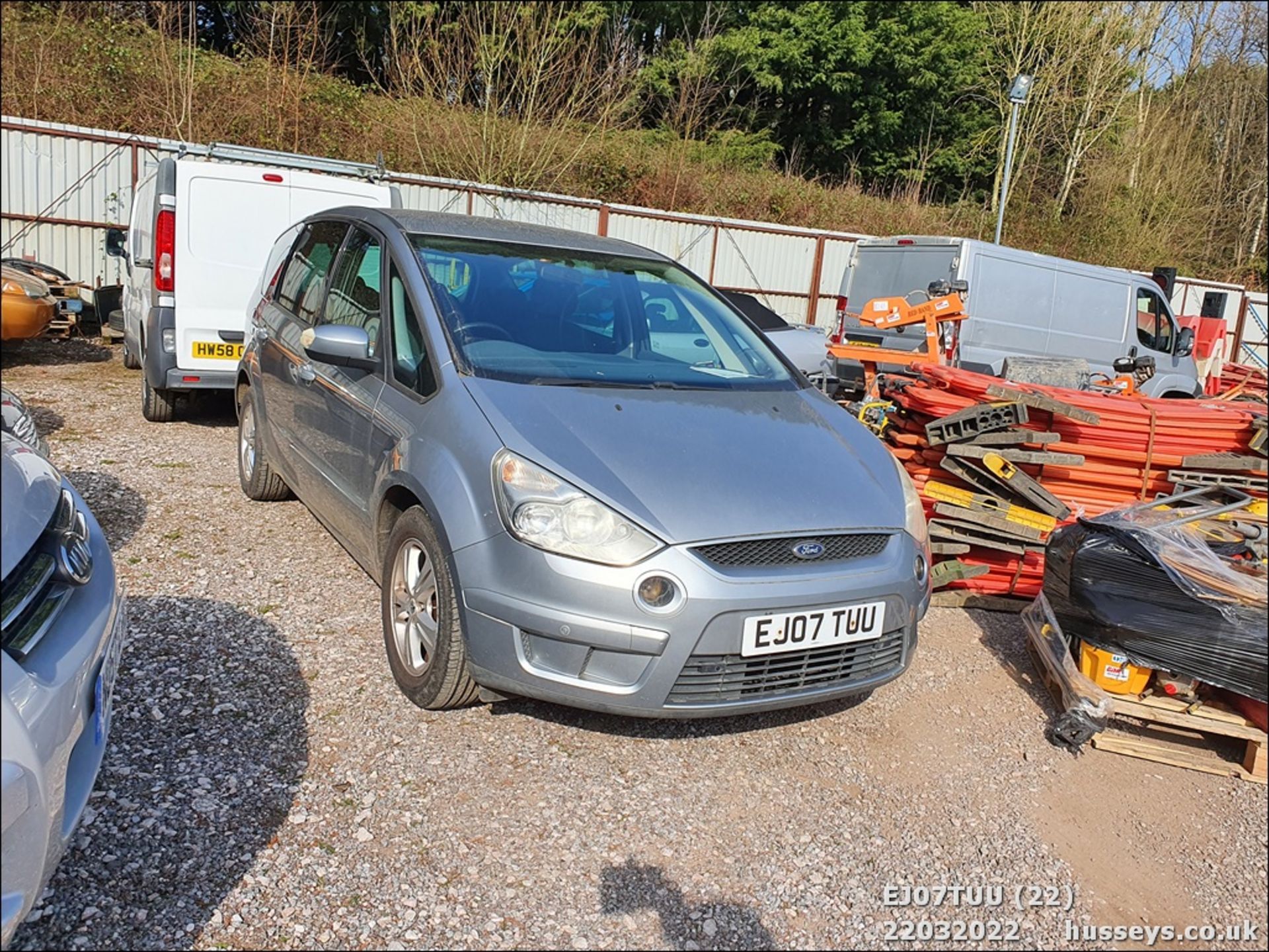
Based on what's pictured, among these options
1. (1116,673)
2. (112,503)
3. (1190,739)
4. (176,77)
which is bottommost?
(112,503)

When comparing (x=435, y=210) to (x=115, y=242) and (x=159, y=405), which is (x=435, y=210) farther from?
(x=159, y=405)

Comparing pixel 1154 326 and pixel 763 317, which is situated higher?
pixel 1154 326

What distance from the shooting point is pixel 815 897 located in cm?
268

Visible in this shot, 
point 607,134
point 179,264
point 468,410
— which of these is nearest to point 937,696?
point 468,410

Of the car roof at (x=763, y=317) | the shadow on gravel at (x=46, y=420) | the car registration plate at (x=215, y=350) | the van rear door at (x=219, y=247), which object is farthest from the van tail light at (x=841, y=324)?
the shadow on gravel at (x=46, y=420)

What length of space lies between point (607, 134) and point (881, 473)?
50.6 feet

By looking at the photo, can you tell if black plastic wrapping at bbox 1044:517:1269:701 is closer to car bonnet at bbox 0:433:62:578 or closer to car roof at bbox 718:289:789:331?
car bonnet at bbox 0:433:62:578

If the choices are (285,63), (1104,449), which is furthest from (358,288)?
(285,63)

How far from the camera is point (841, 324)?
1227cm

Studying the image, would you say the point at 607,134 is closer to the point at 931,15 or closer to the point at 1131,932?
the point at 931,15

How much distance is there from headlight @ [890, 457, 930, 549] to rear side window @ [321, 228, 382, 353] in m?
2.15

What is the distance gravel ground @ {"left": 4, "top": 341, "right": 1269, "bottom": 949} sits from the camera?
2.51m

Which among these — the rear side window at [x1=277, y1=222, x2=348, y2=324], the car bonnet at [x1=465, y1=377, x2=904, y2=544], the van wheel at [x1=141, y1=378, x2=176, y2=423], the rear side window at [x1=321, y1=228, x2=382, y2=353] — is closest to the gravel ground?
the car bonnet at [x1=465, y1=377, x2=904, y2=544]

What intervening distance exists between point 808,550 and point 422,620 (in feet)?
4.49
